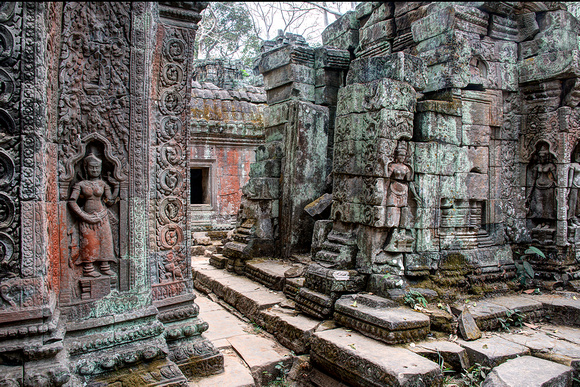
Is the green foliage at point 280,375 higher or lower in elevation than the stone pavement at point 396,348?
lower

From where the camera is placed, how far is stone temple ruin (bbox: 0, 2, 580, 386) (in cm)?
273

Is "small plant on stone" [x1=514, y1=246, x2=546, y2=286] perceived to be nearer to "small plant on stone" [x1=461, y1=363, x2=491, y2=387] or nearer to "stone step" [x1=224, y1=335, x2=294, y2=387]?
"small plant on stone" [x1=461, y1=363, x2=491, y2=387]

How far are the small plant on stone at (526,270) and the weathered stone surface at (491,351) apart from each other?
1733mm

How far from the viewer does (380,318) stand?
13.0 feet

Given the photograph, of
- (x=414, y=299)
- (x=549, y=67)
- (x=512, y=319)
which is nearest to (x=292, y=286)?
(x=414, y=299)

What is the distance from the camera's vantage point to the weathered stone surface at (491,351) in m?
3.77

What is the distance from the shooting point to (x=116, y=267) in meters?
3.22

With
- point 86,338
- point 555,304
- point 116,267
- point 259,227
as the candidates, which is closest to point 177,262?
point 116,267

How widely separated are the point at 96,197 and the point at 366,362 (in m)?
2.54

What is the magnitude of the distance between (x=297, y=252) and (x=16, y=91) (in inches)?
200

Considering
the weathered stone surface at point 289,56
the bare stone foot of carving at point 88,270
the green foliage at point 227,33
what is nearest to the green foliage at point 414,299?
the bare stone foot of carving at point 88,270

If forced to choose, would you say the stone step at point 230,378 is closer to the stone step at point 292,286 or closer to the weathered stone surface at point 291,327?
the weathered stone surface at point 291,327

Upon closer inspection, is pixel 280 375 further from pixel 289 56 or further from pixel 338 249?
pixel 289 56

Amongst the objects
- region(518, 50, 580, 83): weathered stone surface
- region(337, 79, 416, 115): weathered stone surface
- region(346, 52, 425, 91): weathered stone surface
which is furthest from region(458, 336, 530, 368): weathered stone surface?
region(518, 50, 580, 83): weathered stone surface
